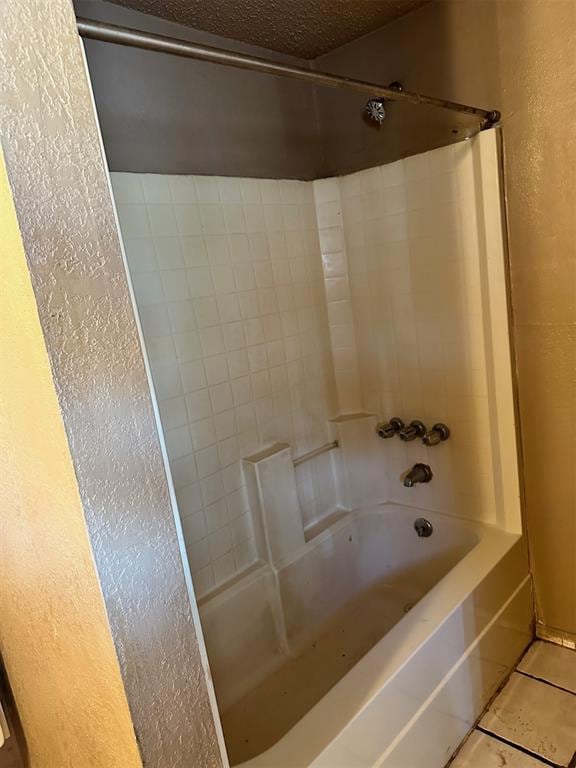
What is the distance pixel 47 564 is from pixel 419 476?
1.51m

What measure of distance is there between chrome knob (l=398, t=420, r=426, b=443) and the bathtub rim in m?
0.40

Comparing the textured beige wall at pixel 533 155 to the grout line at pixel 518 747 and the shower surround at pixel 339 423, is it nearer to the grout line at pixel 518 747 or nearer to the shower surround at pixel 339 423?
the shower surround at pixel 339 423

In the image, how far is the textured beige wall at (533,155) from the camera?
1.50 metres

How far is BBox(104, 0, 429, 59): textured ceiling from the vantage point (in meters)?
1.50

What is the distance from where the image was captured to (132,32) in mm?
848

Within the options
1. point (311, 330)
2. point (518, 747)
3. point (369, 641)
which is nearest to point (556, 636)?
point (518, 747)

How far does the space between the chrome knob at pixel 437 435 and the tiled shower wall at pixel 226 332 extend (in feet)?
1.42

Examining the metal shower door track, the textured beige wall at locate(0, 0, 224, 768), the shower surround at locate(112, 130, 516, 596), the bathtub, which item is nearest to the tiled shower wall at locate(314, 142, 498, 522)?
the shower surround at locate(112, 130, 516, 596)

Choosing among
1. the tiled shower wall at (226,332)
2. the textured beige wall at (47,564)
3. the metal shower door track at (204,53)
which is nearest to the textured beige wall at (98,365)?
the textured beige wall at (47,564)

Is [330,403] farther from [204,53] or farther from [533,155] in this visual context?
[204,53]

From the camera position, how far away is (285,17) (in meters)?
1.63

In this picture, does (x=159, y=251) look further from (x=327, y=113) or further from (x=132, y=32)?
(x=327, y=113)

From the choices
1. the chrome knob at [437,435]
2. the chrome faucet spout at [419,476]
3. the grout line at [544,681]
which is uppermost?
the chrome knob at [437,435]

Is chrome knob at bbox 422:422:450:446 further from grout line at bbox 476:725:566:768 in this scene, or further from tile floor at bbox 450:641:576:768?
grout line at bbox 476:725:566:768
